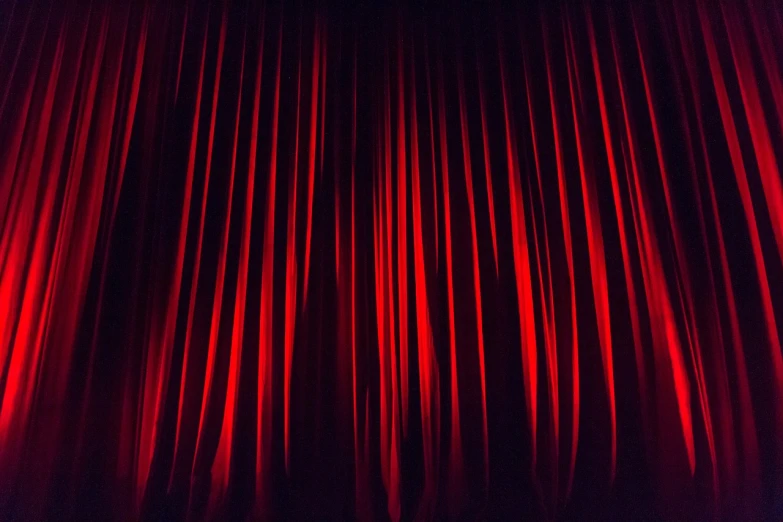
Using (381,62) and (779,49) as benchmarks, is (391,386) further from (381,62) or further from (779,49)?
(779,49)

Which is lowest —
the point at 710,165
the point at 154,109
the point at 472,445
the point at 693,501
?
the point at 693,501

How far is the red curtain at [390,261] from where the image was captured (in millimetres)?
2049

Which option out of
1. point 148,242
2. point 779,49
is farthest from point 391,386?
point 779,49

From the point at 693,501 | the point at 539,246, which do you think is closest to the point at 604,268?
the point at 539,246

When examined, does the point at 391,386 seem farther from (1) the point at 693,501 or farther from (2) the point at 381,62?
(2) the point at 381,62

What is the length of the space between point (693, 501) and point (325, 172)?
188 centimetres

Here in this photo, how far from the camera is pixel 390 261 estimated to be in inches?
95.3

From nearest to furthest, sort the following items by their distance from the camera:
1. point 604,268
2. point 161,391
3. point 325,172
Result: 1. point 161,391
2. point 604,268
3. point 325,172

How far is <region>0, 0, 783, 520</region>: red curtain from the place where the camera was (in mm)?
2049

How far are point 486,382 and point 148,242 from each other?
1490 millimetres

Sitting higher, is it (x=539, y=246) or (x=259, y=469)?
(x=539, y=246)

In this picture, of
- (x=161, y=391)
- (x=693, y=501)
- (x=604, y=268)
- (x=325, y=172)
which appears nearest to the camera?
(x=693, y=501)

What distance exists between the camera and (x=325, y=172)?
2.54 metres

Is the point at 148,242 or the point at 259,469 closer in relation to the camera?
the point at 259,469
